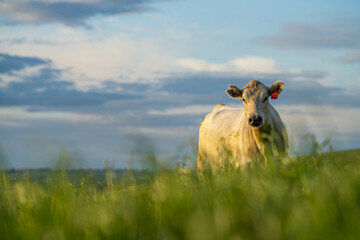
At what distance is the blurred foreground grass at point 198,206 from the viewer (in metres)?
2.98

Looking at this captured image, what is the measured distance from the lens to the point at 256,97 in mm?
10469

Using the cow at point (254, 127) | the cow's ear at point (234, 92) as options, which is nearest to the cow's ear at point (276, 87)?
the cow at point (254, 127)

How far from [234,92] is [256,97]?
88cm

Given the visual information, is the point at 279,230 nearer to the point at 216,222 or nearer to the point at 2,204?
the point at 216,222

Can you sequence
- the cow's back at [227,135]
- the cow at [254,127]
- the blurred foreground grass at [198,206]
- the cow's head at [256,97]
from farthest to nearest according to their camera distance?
the cow's back at [227,135], the cow at [254,127], the cow's head at [256,97], the blurred foreground grass at [198,206]

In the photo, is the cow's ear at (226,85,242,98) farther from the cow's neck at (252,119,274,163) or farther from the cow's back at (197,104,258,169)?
the cow's neck at (252,119,274,163)

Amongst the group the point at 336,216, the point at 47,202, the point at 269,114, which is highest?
the point at 269,114

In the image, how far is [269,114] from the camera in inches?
416

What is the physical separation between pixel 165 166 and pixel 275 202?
4.61ft

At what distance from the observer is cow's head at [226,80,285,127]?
393 inches

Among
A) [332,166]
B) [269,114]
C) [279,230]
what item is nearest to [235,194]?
[279,230]

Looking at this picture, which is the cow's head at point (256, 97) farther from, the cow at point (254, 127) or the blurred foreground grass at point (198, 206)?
the blurred foreground grass at point (198, 206)

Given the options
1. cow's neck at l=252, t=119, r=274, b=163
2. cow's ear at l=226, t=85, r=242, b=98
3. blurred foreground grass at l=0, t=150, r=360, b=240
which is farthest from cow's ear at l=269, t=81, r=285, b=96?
blurred foreground grass at l=0, t=150, r=360, b=240

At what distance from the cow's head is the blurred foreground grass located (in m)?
4.75
